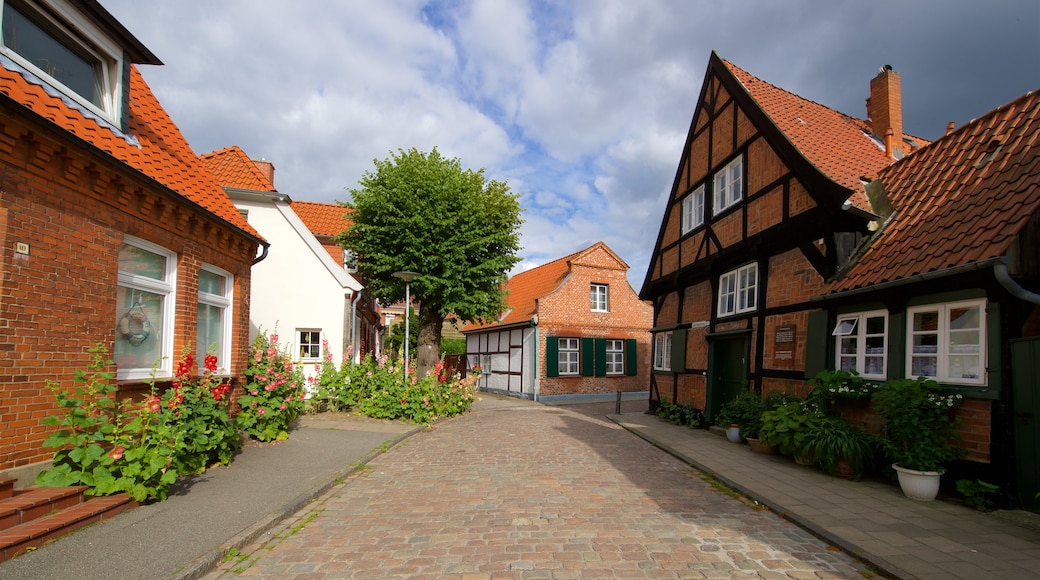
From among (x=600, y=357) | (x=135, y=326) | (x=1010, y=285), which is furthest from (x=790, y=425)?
(x=600, y=357)

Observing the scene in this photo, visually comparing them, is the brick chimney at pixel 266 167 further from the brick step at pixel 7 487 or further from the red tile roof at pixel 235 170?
the brick step at pixel 7 487

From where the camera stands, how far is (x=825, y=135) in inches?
432

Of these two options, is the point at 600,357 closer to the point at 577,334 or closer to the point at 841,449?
the point at 577,334

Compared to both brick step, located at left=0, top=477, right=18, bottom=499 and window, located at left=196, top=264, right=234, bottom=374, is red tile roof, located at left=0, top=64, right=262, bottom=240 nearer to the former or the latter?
window, located at left=196, top=264, right=234, bottom=374

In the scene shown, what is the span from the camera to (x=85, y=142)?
202 inches

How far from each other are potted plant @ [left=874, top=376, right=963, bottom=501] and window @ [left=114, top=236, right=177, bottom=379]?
28.1 ft

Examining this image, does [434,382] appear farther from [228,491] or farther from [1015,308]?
[1015,308]

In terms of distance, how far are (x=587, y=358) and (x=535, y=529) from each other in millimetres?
18519

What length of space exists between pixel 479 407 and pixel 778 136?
13.0 metres

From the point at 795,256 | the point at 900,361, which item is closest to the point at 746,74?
the point at 795,256

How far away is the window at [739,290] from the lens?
11180 mm

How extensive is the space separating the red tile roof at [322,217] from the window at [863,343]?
53.9 ft

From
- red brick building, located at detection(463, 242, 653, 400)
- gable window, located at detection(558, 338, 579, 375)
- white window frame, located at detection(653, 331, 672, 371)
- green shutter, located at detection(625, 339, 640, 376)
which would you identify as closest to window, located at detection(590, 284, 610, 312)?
red brick building, located at detection(463, 242, 653, 400)

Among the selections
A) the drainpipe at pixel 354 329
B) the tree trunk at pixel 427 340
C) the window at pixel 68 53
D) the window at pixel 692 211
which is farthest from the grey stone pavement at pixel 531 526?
the tree trunk at pixel 427 340
